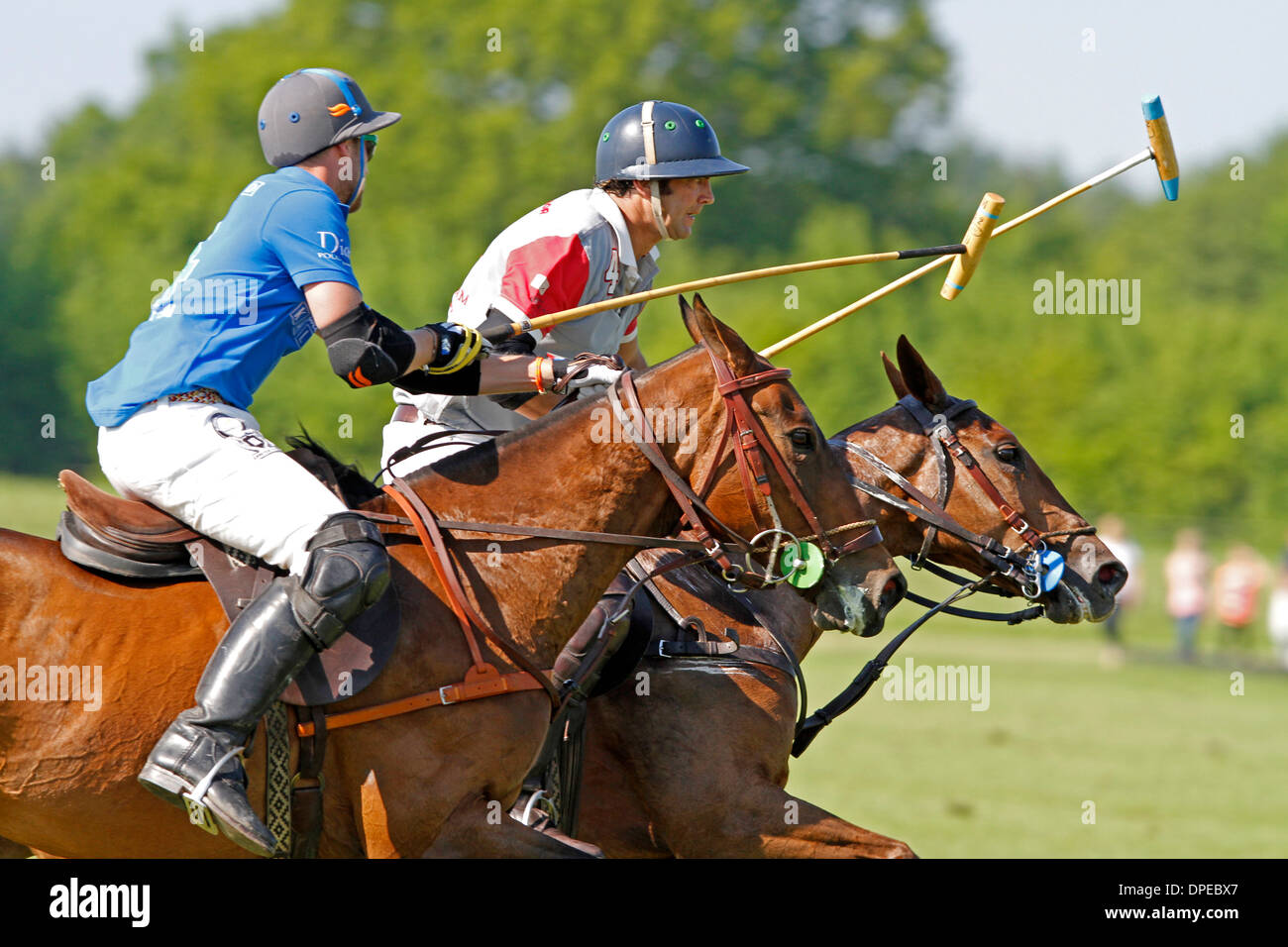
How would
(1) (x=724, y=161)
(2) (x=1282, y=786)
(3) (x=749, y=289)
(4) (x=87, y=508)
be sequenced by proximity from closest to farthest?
(4) (x=87, y=508) < (1) (x=724, y=161) < (2) (x=1282, y=786) < (3) (x=749, y=289)

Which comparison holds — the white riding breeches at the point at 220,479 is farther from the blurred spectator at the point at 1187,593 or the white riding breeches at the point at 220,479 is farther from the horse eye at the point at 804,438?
the blurred spectator at the point at 1187,593

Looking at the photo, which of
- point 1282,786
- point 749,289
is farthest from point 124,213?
point 1282,786

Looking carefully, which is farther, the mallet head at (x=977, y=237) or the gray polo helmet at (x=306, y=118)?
the mallet head at (x=977, y=237)

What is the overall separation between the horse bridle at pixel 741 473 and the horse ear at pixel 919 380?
5.37ft

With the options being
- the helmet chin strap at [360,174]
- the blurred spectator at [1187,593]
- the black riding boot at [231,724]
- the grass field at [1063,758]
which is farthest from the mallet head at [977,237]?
the blurred spectator at [1187,593]

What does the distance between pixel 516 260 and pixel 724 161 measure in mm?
912

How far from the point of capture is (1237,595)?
22.4m

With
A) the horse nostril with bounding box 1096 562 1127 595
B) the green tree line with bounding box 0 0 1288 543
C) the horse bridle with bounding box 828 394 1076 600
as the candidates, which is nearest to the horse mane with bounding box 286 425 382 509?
the horse bridle with bounding box 828 394 1076 600

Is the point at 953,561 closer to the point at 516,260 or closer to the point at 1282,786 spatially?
the point at 516,260

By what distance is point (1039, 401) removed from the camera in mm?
36031

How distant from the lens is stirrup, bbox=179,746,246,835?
404cm

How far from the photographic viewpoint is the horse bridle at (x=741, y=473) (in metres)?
4.63

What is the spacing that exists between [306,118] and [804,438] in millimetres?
1766

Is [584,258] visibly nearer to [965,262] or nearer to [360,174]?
[360,174]
